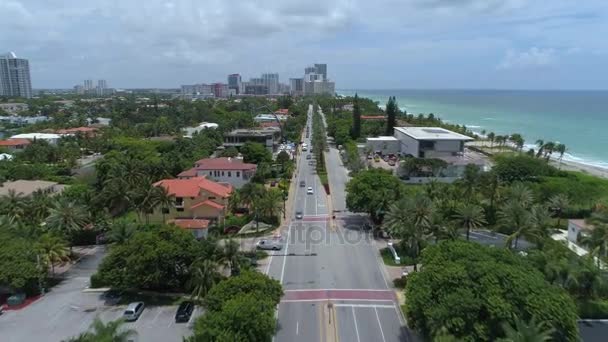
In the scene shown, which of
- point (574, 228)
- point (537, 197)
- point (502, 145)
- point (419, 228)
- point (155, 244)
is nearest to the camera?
point (155, 244)

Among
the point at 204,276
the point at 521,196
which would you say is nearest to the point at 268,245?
the point at 204,276

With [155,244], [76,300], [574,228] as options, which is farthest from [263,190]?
[574,228]

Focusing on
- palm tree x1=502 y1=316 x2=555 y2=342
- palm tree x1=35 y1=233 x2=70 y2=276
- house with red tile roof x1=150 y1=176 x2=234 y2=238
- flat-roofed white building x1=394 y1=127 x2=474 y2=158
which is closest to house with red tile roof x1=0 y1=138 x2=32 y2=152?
house with red tile roof x1=150 y1=176 x2=234 y2=238

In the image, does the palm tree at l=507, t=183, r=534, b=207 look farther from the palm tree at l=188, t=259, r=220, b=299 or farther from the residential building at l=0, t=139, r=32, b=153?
the residential building at l=0, t=139, r=32, b=153

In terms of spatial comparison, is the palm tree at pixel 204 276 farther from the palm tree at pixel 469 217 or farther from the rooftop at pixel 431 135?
the rooftop at pixel 431 135

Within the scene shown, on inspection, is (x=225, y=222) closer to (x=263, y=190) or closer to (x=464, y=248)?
(x=263, y=190)

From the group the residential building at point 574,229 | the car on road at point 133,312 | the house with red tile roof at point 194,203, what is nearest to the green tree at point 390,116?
the house with red tile roof at point 194,203

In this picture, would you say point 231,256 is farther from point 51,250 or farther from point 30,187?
point 30,187
